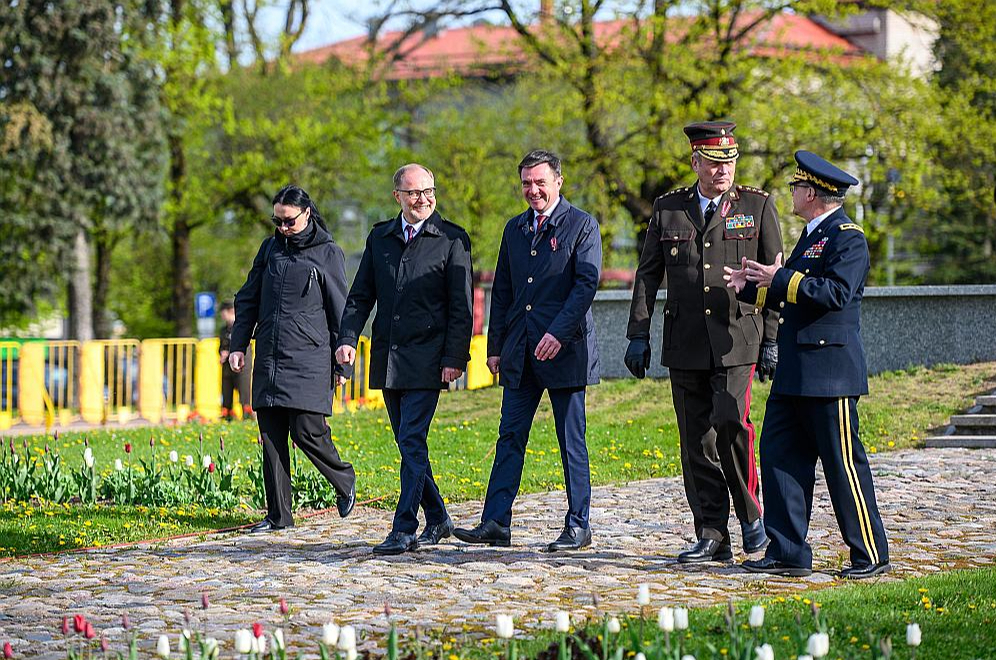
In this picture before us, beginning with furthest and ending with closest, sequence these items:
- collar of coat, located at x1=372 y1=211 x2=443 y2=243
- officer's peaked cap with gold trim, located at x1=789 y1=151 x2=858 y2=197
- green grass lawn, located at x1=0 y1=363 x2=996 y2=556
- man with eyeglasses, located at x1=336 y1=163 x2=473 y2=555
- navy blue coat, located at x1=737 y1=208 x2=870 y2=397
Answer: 1. green grass lawn, located at x1=0 y1=363 x2=996 y2=556
2. collar of coat, located at x1=372 y1=211 x2=443 y2=243
3. man with eyeglasses, located at x1=336 y1=163 x2=473 y2=555
4. officer's peaked cap with gold trim, located at x1=789 y1=151 x2=858 y2=197
5. navy blue coat, located at x1=737 y1=208 x2=870 y2=397

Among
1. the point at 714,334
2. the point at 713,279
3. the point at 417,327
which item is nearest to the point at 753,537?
the point at 714,334

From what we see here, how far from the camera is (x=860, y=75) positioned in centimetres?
2391

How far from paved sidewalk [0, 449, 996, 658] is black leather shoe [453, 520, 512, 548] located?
75mm

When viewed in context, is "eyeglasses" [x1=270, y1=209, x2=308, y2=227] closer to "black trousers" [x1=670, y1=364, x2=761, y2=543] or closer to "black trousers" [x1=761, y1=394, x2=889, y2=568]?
"black trousers" [x1=670, y1=364, x2=761, y2=543]

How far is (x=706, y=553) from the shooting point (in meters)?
7.04

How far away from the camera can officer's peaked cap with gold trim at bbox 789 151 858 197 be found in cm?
653

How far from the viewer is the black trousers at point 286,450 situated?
8484 millimetres

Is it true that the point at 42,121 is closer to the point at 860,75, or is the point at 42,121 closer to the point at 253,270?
the point at 860,75

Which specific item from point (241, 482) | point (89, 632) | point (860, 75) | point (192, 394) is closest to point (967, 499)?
point (241, 482)

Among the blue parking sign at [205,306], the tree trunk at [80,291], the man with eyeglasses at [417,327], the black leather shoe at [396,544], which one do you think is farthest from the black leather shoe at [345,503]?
the blue parking sign at [205,306]

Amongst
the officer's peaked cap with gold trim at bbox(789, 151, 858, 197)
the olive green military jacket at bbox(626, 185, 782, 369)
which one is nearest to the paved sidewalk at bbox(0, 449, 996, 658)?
the olive green military jacket at bbox(626, 185, 782, 369)

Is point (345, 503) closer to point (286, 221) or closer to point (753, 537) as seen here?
point (286, 221)

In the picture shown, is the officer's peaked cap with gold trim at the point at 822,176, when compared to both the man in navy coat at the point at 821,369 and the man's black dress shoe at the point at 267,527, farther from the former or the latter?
the man's black dress shoe at the point at 267,527

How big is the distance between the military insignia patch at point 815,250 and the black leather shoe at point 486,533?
85.1 inches
